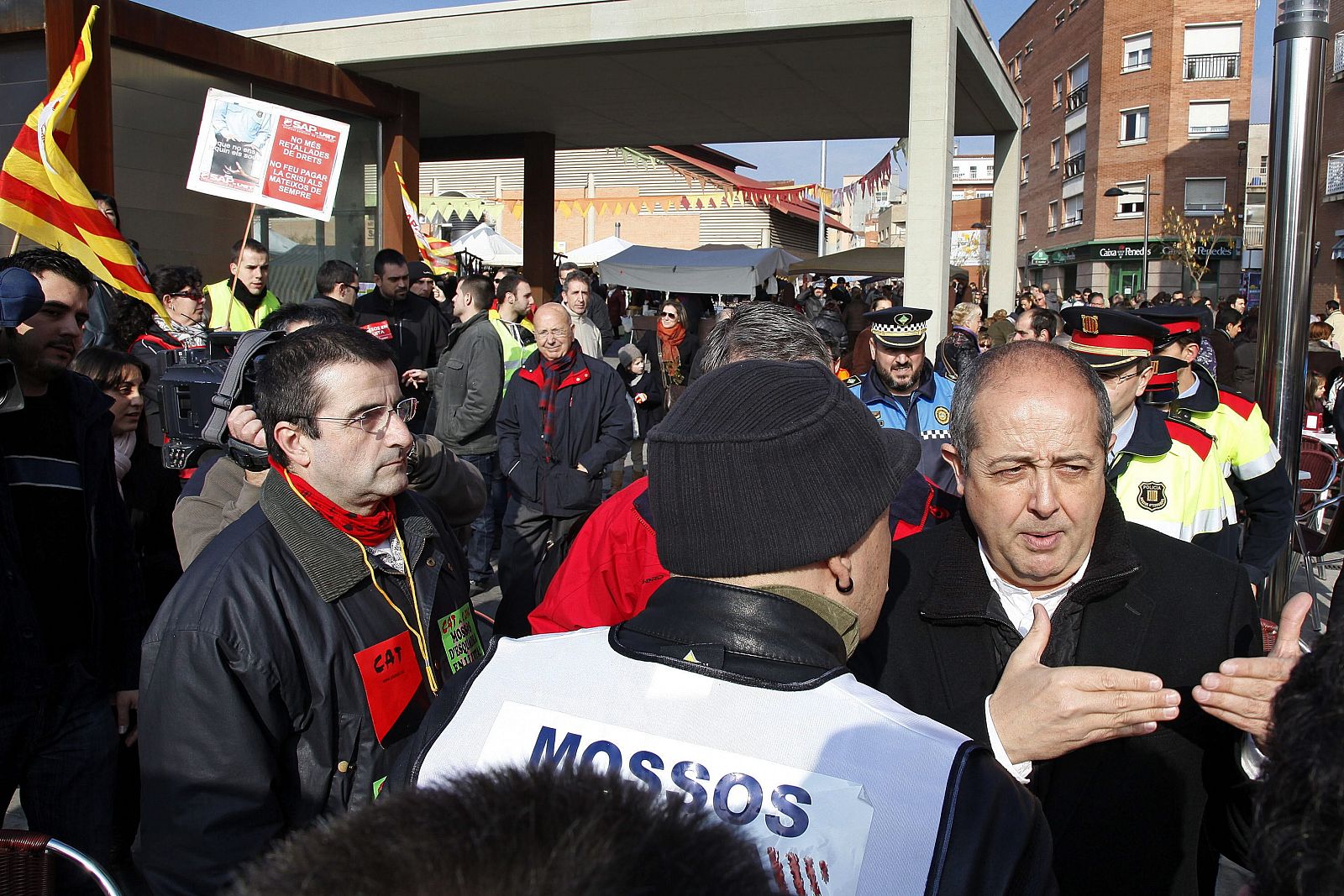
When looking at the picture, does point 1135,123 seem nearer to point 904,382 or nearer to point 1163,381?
point 904,382

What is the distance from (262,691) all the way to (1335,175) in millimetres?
39495

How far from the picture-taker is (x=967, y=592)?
7.39 feet

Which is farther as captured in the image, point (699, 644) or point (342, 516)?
point (342, 516)

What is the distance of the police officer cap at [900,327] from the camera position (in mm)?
5375

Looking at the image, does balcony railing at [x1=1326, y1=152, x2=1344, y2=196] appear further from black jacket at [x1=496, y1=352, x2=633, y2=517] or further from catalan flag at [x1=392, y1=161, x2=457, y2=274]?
black jacket at [x1=496, y1=352, x2=633, y2=517]

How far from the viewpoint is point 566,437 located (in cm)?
674

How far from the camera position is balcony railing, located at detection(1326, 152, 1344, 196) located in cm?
3306

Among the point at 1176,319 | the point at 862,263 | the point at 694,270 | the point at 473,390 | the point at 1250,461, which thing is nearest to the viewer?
the point at 1250,461

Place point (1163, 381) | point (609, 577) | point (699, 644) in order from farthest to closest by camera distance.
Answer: point (1163, 381) < point (609, 577) < point (699, 644)

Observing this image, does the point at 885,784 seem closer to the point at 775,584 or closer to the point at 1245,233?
the point at 775,584

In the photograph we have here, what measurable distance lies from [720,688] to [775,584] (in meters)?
0.19

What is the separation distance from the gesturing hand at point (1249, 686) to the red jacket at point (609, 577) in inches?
58.0

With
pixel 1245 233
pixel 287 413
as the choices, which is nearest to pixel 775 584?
pixel 287 413

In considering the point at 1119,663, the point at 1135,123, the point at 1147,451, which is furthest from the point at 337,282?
the point at 1135,123
